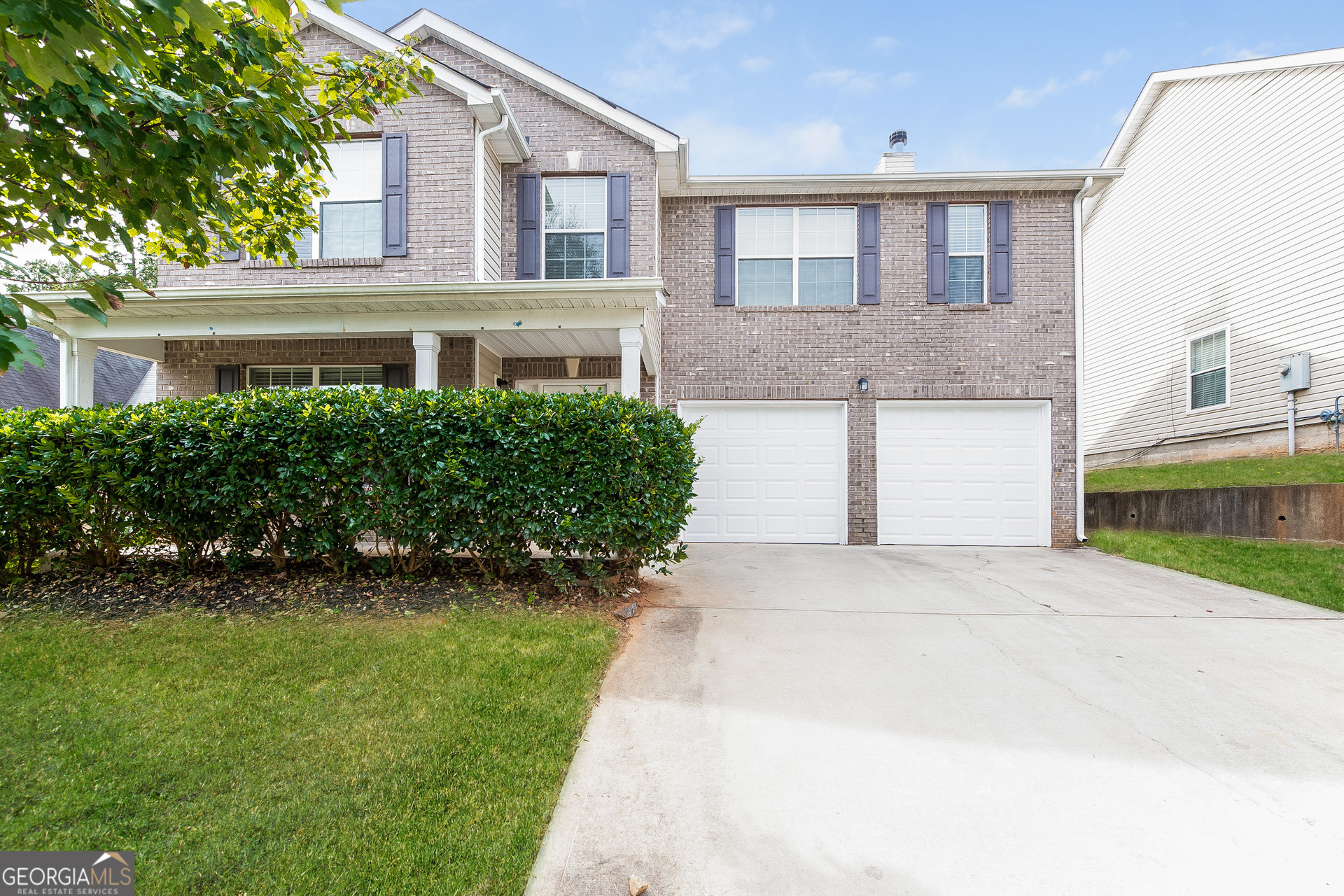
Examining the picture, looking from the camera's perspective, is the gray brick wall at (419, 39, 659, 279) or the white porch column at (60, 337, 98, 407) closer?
the white porch column at (60, 337, 98, 407)

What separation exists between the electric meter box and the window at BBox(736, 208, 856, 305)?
693 centimetres

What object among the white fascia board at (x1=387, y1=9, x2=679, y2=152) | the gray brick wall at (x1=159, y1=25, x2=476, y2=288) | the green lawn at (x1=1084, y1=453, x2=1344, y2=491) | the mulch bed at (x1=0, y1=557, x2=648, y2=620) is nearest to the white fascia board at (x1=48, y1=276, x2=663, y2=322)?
the gray brick wall at (x1=159, y1=25, x2=476, y2=288)

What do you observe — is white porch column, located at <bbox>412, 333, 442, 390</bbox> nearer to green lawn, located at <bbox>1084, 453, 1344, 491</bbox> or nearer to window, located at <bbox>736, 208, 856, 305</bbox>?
window, located at <bbox>736, 208, 856, 305</bbox>

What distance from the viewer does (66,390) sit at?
6320 millimetres

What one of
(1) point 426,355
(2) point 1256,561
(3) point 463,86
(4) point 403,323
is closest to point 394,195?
(3) point 463,86

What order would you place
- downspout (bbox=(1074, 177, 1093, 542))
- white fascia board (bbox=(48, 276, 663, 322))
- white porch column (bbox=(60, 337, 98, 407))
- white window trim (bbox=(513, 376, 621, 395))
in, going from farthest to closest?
white window trim (bbox=(513, 376, 621, 395)), downspout (bbox=(1074, 177, 1093, 542)), white porch column (bbox=(60, 337, 98, 407)), white fascia board (bbox=(48, 276, 663, 322))

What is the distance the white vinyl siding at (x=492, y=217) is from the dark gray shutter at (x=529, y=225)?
26 cm

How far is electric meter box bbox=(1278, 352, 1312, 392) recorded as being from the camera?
8.44 m

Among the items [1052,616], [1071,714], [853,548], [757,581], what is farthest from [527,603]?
[853,548]

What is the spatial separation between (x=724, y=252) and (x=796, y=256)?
1.06m

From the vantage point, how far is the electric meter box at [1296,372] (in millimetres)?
8438

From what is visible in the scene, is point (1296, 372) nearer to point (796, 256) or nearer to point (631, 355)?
point (796, 256)

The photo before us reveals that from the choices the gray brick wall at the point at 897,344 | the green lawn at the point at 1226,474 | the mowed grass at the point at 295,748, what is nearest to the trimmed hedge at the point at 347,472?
the mowed grass at the point at 295,748

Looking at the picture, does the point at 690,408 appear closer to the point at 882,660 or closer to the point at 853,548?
the point at 853,548
